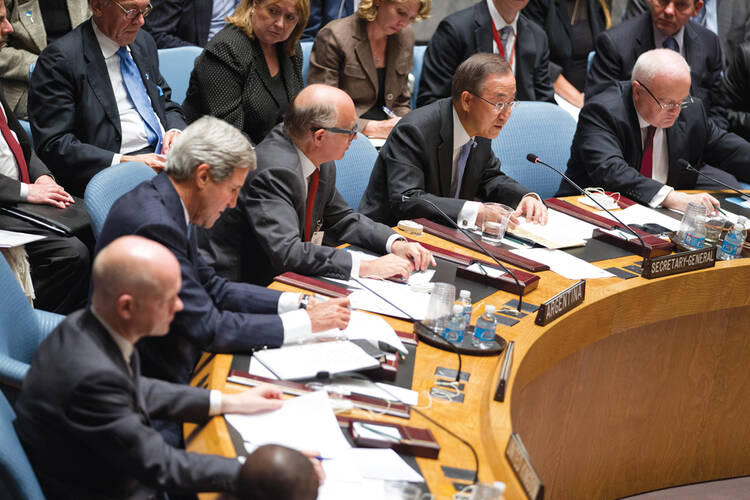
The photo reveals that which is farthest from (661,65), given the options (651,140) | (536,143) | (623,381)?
(623,381)

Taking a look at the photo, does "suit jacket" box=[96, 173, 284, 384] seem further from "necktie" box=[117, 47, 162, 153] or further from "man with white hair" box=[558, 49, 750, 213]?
"man with white hair" box=[558, 49, 750, 213]

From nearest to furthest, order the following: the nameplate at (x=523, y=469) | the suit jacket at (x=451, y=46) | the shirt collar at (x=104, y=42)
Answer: the nameplate at (x=523, y=469), the shirt collar at (x=104, y=42), the suit jacket at (x=451, y=46)

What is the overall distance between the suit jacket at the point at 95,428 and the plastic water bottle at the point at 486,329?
87cm

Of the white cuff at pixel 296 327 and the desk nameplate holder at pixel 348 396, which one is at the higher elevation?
the white cuff at pixel 296 327

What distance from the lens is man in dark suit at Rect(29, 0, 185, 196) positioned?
3426mm

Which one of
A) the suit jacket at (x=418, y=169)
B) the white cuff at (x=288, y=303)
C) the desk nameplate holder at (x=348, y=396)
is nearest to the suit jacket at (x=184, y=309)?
the white cuff at (x=288, y=303)

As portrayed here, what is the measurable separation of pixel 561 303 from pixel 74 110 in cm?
222

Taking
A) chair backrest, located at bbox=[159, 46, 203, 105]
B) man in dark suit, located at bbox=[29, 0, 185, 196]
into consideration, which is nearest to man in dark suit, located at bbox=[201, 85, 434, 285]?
man in dark suit, located at bbox=[29, 0, 185, 196]

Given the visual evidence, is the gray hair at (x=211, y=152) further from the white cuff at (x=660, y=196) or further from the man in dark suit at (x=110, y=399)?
the white cuff at (x=660, y=196)

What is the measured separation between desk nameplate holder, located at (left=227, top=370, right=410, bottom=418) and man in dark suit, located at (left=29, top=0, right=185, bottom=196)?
178cm

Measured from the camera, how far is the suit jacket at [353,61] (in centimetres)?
450

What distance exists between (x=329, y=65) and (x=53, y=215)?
1.88 m

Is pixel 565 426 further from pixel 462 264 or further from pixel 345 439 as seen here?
pixel 345 439

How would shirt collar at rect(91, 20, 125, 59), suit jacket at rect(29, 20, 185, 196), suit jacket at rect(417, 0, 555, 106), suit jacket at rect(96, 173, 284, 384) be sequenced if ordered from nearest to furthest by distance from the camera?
suit jacket at rect(96, 173, 284, 384)
suit jacket at rect(29, 20, 185, 196)
shirt collar at rect(91, 20, 125, 59)
suit jacket at rect(417, 0, 555, 106)
